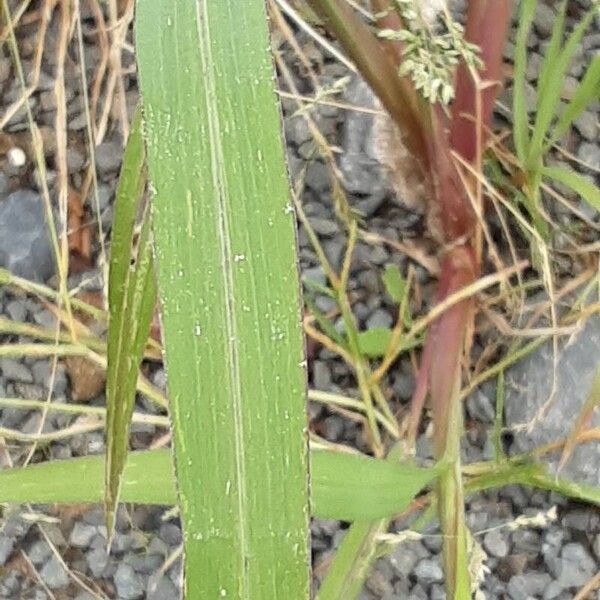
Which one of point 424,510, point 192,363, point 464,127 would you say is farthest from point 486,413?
point 192,363

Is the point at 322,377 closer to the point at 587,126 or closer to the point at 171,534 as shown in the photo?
the point at 171,534

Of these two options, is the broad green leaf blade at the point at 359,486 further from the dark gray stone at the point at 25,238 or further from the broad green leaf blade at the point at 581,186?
the dark gray stone at the point at 25,238

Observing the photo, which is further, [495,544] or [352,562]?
[495,544]

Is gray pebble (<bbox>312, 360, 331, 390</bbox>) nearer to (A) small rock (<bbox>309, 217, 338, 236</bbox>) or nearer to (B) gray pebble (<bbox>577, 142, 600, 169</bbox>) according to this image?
(A) small rock (<bbox>309, 217, 338, 236</bbox>)

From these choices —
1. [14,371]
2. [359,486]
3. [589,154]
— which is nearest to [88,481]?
[359,486]

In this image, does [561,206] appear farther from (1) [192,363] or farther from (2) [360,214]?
(1) [192,363]

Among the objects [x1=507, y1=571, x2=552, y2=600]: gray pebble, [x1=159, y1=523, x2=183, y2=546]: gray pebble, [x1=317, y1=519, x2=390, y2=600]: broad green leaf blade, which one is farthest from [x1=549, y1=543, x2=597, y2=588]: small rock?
[x1=159, y1=523, x2=183, y2=546]: gray pebble
